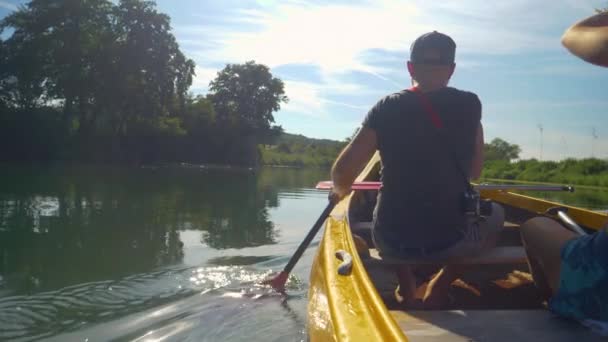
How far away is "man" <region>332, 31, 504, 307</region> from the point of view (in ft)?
7.84

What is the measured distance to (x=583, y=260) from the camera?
5.25 ft

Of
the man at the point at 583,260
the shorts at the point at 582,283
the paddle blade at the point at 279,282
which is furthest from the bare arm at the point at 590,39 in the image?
the paddle blade at the point at 279,282

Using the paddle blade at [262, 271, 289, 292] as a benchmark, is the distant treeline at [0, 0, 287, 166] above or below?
above

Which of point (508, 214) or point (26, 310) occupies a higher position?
point (508, 214)

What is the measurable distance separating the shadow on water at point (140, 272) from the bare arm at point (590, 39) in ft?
8.25

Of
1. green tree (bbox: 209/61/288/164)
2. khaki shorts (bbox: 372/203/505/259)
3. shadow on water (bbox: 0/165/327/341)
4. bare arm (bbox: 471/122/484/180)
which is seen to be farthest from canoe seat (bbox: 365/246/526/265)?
green tree (bbox: 209/61/288/164)

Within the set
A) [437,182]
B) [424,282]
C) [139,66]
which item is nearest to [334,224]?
[424,282]

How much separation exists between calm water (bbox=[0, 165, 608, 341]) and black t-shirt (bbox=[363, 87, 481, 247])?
139cm

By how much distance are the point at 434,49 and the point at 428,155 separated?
514mm

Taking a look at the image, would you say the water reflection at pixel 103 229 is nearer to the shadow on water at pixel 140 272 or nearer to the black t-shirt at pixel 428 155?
the shadow on water at pixel 140 272

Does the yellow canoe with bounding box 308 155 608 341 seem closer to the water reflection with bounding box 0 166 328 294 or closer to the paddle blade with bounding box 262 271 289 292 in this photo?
the paddle blade with bounding box 262 271 289 292

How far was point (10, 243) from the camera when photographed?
227 inches

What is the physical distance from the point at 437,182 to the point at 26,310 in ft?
9.98

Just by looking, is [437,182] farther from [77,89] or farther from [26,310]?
[77,89]
